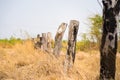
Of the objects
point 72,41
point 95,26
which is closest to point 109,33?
point 72,41

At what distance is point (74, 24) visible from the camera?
1127 centimetres

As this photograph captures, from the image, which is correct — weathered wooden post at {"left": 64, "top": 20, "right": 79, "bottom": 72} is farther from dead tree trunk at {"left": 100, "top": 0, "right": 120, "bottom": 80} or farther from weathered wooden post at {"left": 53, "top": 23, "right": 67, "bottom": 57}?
dead tree trunk at {"left": 100, "top": 0, "right": 120, "bottom": 80}

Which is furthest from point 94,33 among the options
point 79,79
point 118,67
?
point 79,79

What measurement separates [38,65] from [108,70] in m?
3.87

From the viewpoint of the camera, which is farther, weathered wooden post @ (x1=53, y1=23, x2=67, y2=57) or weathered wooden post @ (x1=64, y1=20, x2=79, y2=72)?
weathered wooden post @ (x1=53, y1=23, x2=67, y2=57)

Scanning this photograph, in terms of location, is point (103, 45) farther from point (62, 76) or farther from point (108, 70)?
point (62, 76)

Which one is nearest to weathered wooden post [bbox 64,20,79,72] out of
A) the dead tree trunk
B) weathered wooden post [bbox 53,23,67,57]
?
weathered wooden post [bbox 53,23,67,57]

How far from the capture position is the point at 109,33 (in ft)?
22.8

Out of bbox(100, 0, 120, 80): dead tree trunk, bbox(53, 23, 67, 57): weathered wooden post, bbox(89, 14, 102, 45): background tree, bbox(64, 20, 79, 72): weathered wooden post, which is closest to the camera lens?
bbox(100, 0, 120, 80): dead tree trunk

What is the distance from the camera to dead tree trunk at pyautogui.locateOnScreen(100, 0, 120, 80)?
6.93m

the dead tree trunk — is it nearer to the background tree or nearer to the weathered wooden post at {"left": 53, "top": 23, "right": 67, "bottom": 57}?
the weathered wooden post at {"left": 53, "top": 23, "right": 67, "bottom": 57}

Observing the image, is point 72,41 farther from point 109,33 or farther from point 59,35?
point 109,33

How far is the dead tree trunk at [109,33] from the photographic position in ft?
22.7

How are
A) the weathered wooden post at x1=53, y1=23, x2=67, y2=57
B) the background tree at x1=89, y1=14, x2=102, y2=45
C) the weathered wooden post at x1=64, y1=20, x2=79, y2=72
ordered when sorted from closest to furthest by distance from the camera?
the weathered wooden post at x1=64, y1=20, x2=79, y2=72
the weathered wooden post at x1=53, y1=23, x2=67, y2=57
the background tree at x1=89, y1=14, x2=102, y2=45
